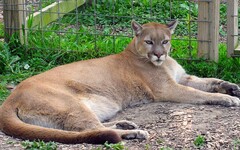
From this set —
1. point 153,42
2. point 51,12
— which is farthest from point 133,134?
point 51,12

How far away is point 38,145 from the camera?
16.6 ft

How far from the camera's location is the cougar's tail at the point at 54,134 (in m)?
5.10

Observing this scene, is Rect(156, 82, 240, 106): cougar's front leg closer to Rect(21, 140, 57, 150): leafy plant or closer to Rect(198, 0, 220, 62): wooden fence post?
Rect(198, 0, 220, 62): wooden fence post

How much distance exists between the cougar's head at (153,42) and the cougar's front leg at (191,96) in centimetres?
33

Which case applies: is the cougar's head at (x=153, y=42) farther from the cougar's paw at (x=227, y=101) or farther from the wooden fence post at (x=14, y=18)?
the wooden fence post at (x=14, y=18)

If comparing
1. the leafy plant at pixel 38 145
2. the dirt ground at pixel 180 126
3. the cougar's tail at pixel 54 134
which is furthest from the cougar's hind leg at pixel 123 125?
the leafy plant at pixel 38 145

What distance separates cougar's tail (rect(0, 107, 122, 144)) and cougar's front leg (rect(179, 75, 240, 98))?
76.8 inches

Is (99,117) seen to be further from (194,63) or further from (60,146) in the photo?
(194,63)

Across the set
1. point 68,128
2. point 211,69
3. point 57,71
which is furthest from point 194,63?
point 68,128

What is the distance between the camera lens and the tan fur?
5.38 m

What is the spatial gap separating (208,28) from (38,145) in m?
3.12

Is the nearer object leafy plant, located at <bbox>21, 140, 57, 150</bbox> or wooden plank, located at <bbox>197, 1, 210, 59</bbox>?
leafy plant, located at <bbox>21, 140, 57, 150</bbox>

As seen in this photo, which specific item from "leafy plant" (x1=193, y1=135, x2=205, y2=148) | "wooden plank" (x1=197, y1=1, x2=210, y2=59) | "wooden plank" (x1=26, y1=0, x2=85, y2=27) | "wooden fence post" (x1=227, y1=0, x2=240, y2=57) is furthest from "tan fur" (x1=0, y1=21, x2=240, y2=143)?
"wooden plank" (x1=26, y1=0, x2=85, y2=27)

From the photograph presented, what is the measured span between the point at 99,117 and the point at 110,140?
98 centimetres
